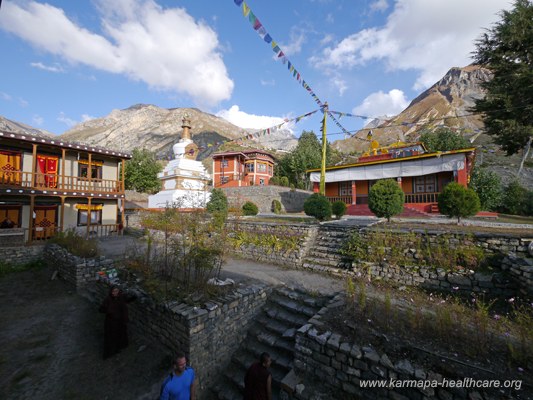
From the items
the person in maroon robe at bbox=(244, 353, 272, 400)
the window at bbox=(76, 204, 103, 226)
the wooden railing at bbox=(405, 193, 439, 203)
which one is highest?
the wooden railing at bbox=(405, 193, 439, 203)

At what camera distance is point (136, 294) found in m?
6.17

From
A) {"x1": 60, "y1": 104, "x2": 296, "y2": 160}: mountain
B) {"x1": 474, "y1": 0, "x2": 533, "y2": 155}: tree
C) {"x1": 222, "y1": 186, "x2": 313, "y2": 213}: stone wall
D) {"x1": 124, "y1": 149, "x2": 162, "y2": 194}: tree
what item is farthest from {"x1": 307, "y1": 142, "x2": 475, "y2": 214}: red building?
{"x1": 60, "y1": 104, "x2": 296, "y2": 160}: mountain

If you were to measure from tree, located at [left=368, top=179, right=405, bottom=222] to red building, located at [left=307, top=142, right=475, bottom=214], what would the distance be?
8.95 m

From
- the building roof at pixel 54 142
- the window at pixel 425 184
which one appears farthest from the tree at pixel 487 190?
→ the building roof at pixel 54 142

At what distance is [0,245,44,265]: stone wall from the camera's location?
1112 cm

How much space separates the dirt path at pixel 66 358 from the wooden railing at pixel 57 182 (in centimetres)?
889

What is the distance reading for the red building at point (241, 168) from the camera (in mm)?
35562

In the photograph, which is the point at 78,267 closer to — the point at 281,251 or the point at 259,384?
the point at 281,251

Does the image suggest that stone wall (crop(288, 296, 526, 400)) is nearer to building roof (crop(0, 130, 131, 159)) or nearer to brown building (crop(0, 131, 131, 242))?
brown building (crop(0, 131, 131, 242))

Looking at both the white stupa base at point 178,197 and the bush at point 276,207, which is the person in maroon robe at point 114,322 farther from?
the bush at point 276,207

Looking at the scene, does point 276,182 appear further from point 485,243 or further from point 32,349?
point 32,349

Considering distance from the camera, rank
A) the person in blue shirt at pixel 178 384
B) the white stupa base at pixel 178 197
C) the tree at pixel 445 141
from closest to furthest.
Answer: the person in blue shirt at pixel 178 384 < the white stupa base at pixel 178 197 < the tree at pixel 445 141

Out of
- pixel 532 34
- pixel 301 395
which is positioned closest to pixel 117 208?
pixel 301 395

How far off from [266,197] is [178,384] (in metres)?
22.7
